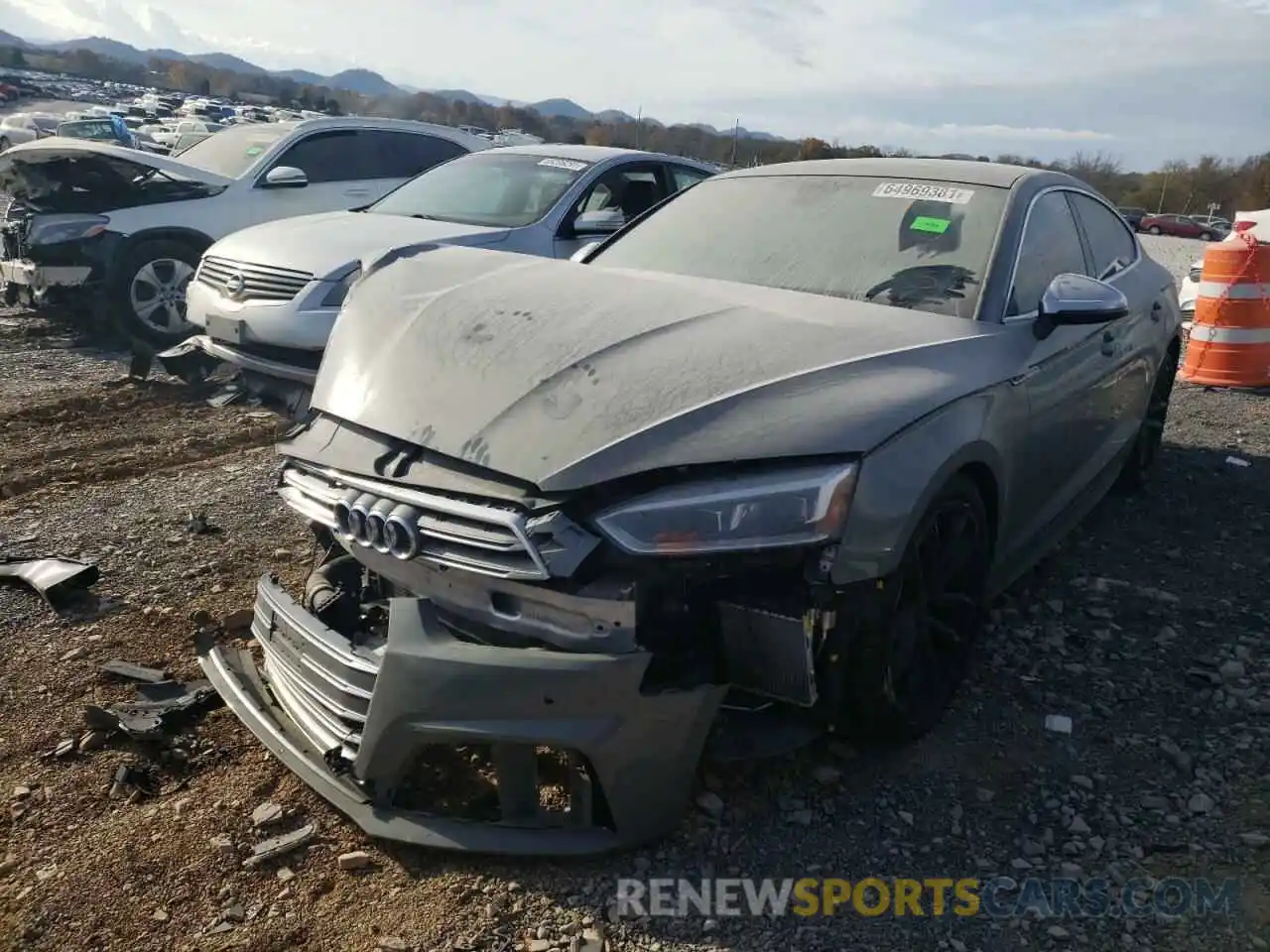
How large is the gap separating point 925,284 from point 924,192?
0.53 m

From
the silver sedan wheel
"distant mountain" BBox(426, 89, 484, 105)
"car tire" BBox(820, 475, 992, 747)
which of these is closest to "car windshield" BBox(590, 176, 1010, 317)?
"car tire" BBox(820, 475, 992, 747)

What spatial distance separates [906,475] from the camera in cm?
254

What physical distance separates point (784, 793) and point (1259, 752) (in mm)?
1538

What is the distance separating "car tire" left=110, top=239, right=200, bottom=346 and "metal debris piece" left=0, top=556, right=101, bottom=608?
4.53 m

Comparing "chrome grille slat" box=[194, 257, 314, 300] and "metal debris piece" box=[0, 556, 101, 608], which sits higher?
"chrome grille slat" box=[194, 257, 314, 300]

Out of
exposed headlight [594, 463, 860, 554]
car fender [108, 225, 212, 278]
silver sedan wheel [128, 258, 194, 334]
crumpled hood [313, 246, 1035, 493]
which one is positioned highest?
crumpled hood [313, 246, 1035, 493]

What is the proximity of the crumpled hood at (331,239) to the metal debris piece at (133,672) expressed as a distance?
127 inches

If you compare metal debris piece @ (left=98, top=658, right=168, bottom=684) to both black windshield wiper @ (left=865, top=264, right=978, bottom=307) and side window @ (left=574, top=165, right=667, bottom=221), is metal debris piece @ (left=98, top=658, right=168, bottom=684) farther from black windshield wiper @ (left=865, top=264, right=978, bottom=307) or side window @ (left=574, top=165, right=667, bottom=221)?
side window @ (left=574, top=165, right=667, bottom=221)

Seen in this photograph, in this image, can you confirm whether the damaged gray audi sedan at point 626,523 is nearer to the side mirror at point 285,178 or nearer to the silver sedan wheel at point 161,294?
the silver sedan wheel at point 161,294

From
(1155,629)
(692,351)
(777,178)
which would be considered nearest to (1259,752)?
(1155,629)

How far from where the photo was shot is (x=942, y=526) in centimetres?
288

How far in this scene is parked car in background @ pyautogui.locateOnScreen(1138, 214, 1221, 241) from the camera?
4353cm

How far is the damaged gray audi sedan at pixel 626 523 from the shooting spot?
2.29 m

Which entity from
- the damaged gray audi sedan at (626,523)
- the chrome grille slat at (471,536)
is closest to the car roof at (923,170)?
the damaged gray audi sedan at (626,523)
